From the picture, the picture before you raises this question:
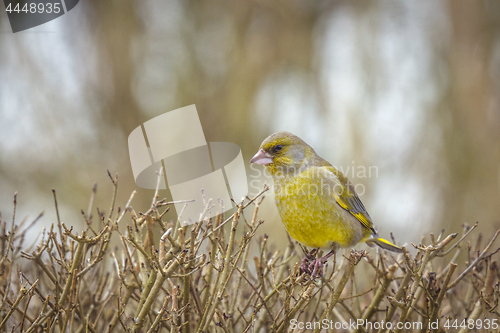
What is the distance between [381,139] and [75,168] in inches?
203

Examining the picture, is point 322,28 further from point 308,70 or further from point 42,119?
point 42,119

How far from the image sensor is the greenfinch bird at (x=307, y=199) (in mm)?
2459

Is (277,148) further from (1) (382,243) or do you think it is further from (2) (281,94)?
(2) (281,94)

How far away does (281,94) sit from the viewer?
244 inches

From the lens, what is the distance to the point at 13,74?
5.56m

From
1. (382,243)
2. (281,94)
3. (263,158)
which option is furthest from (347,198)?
(281,94)

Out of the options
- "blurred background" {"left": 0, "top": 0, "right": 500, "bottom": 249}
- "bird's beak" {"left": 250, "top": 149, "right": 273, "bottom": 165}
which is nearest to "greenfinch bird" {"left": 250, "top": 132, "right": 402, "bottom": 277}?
"bird's beak" {"left": 250, "top": 149, "right": 273, "bottom": 165}

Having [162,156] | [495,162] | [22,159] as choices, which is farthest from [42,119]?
[495,162]

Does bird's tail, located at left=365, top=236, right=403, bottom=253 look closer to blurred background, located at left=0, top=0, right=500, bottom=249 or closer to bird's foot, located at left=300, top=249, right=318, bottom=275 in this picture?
bird's foot, located at left=300, top=249, right=318, bottom=275

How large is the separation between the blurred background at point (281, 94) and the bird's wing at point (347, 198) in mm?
2707

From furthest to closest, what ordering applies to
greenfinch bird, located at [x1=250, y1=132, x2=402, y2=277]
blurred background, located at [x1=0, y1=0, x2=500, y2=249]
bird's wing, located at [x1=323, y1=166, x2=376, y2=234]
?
1. blurred background, located at [x1=0, y1=0, x2=500, y2=249]
2. bird's wing, located at [x1=323, y1=166, x2=376, y2=234]
3. greenfinch bird, located at [x1=250, y1=132, x2=402, y2=277]

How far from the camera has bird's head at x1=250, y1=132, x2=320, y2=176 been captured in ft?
8.29

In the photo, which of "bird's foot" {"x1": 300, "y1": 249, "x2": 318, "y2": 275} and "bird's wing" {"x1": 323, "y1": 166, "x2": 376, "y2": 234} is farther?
"bird's wing" {"x1": 323, "y1": 166, "x2": 376, "y2": 234}

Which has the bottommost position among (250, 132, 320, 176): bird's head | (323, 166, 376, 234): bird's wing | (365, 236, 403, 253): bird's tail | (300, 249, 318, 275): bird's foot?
(365, 236, 403, 253): bird's tail
